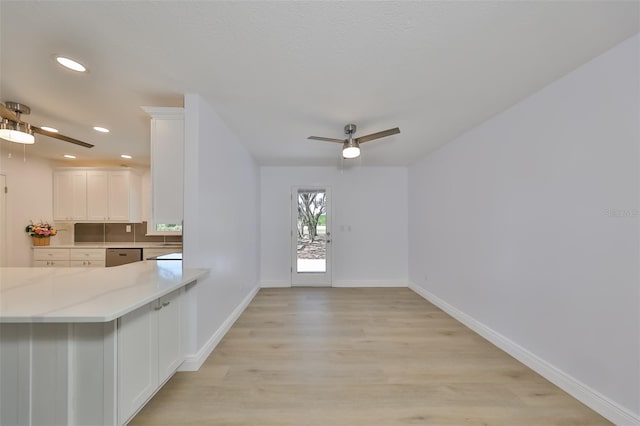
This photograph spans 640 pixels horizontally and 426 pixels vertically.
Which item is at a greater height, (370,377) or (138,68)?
(138,68)

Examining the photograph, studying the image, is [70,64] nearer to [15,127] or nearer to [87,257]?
[15,127]

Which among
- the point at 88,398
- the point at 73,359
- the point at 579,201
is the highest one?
the point at 579,201

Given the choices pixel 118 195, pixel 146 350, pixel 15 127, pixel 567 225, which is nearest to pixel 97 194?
pixel 118 195

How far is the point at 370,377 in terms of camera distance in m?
2.01

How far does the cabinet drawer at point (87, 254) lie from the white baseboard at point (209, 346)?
2864 mm

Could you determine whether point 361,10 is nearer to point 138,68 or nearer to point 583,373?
point 138,68

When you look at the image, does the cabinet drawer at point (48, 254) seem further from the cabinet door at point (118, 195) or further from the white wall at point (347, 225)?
the white wall at point (347, 225)

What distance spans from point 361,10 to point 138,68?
1.62 meters

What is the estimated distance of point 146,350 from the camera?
1.53 metres

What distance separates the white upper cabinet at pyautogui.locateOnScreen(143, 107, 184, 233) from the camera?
215 centimetres

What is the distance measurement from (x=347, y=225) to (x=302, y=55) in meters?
3.58

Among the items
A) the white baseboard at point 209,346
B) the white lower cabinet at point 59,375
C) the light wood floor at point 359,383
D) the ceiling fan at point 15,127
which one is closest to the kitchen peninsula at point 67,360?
the white lower cabinet at point 59,375

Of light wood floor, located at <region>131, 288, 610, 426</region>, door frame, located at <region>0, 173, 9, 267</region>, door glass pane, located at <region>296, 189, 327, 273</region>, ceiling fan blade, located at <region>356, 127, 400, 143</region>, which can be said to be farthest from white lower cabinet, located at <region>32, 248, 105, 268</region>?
ceiling fan blade, located at <region>356, 127, 400, 143</region>

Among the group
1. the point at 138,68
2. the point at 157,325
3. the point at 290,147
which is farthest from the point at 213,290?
the point at 290,147
